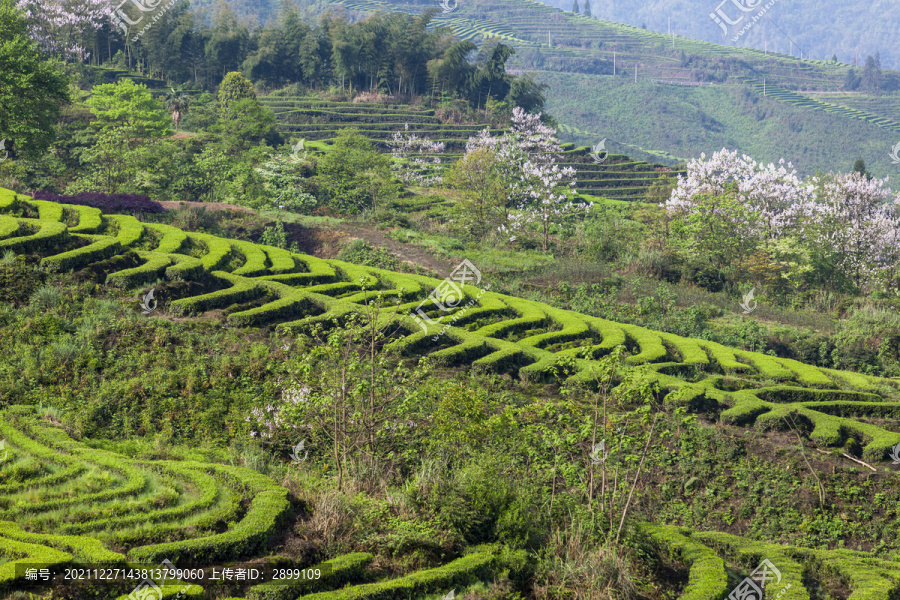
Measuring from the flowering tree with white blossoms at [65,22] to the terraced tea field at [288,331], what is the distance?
4569cm

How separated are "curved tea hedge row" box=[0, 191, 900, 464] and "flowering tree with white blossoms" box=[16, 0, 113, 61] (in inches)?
1789

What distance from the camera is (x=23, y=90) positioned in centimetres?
2592

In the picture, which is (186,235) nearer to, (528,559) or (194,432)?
(194,432)

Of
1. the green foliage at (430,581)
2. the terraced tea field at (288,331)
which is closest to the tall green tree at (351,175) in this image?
the terraced tea field at (288,331)

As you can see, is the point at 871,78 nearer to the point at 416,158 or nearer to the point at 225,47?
the point at 416,158

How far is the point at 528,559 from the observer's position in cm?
732

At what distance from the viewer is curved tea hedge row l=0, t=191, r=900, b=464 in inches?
517

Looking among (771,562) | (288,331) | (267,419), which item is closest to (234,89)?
(288,331)

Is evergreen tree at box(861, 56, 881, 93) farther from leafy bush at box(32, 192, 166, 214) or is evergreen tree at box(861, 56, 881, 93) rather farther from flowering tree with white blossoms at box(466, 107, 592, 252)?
leafy bush at box(32, 192, 166, 214)

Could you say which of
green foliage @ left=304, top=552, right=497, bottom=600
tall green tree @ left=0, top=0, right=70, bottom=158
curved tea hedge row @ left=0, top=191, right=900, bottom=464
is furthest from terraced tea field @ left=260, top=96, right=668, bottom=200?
green foliage @ left=304, top=552, right=497, bottom=600

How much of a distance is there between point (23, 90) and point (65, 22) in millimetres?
36064

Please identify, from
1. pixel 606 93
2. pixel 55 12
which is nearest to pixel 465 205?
pixel 55 12

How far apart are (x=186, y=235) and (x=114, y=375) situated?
7203 mm

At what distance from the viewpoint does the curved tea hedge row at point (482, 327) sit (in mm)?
13141
